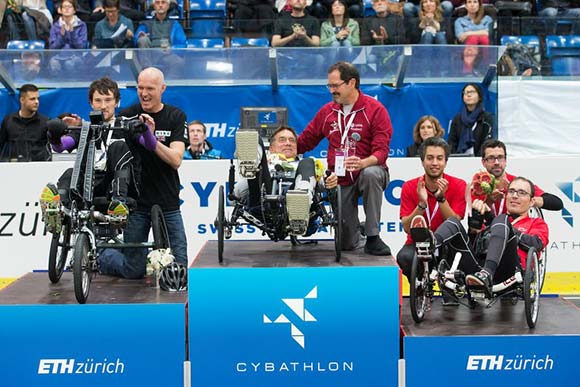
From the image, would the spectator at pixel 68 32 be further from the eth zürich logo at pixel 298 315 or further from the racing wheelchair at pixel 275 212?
the eth zürich logo at pixel 298 315

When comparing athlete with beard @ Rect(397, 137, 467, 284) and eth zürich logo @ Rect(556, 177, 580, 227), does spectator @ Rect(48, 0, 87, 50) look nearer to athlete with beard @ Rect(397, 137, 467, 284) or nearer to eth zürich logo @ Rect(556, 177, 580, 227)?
eth zürich logo @ Rect(556, 177, 580, 227)

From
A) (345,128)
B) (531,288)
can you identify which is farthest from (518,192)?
(345,128)

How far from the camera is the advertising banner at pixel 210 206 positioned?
10430 millimetres

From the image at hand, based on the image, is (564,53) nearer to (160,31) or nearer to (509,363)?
(160,31)

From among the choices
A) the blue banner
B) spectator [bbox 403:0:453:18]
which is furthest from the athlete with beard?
spectator [bbox 403:0:453:18]

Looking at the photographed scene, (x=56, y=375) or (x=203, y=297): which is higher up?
(x=203, y=297)

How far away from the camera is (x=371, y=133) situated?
7.58 m

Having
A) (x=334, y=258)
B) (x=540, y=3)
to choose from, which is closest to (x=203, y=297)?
(x=334, y=258)

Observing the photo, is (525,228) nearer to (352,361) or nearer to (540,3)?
(352,361)

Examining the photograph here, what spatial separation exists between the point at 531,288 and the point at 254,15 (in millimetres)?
9012

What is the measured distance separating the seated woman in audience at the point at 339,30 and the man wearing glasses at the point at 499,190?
5683 mm

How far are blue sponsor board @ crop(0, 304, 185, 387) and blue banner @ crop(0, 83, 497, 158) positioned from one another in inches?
263

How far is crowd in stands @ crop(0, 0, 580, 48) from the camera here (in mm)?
13844

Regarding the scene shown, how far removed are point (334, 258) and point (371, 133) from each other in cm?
104
